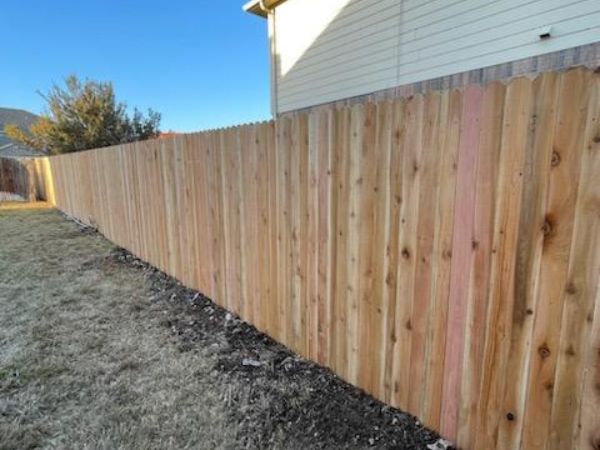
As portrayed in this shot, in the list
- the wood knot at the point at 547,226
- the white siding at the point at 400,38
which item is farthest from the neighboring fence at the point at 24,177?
the wood knot at the point at 547,226

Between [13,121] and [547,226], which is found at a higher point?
[13,121]

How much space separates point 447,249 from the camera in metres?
1.74

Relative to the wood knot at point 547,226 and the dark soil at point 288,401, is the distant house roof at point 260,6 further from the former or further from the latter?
the wood knot at point 547,226

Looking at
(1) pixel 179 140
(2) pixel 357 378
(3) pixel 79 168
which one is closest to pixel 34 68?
(3) pixel 79 168

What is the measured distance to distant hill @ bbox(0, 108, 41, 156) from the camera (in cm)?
3041

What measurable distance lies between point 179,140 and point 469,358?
137 inches

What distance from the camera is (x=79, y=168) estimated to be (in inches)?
336

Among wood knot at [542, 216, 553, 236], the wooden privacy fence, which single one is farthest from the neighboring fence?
wood knot at [542, 216, 553, 236]

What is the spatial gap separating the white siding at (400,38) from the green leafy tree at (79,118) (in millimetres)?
14945

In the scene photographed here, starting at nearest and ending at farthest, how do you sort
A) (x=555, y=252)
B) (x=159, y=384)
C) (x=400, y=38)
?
(x=555, y=252)
(x=159, y=384)
(x=400, y=38)

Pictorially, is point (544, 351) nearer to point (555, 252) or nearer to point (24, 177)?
point (555, 252)

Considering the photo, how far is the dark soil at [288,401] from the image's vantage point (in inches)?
76.6

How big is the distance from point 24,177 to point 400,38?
17607mm

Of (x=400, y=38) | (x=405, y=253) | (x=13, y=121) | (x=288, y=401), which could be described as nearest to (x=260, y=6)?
(x=400, y=38)
